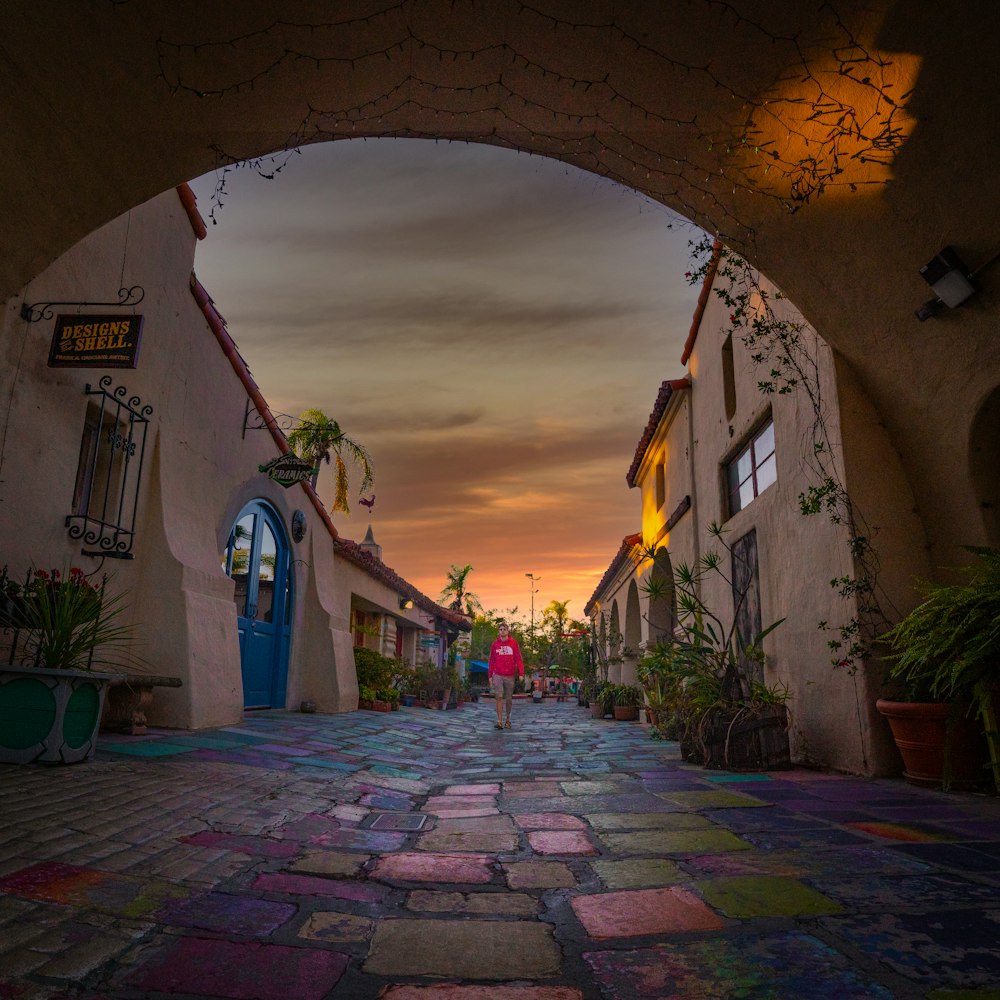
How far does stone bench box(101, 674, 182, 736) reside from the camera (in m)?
5.80

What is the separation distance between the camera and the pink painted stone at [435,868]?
9.00ft

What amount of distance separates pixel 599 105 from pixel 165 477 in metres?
5.29

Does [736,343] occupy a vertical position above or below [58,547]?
above

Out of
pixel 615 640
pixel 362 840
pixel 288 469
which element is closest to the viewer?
pixel 362 840

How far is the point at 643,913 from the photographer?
2.27 m

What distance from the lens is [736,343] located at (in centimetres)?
830

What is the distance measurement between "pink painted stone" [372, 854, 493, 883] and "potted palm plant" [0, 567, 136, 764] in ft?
7.70

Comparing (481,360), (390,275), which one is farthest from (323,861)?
(481,360)

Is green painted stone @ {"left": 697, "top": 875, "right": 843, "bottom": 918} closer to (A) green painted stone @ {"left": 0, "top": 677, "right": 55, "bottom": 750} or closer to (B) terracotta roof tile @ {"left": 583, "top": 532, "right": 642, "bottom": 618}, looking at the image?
(A) green painted stone @ {"left": 0, "top": 677, "right": 55, "bottom": 750}

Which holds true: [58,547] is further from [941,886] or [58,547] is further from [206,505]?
[941,886]

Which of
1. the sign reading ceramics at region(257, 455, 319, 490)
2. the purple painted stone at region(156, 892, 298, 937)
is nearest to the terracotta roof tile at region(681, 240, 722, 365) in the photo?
the sign reading ceramics at region(257, 455, 319, 490)

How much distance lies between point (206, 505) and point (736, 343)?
6.42 m

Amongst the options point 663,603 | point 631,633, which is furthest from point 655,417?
point 631,633

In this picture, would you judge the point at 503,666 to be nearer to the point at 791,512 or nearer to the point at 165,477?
the point at 791,512
